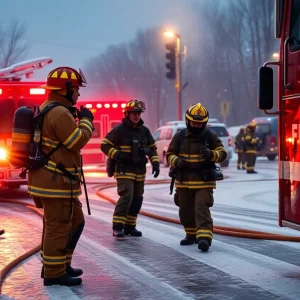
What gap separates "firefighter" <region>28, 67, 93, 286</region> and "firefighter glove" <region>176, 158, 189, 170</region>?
2.18 meters

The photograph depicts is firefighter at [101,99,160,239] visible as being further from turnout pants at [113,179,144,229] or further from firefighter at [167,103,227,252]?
firefighter at [167,103,227,252]

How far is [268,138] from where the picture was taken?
32250mm

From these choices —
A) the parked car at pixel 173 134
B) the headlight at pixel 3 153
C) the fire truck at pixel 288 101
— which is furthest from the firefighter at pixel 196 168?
the parked car at pixel 173 134

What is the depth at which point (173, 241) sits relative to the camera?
30.1 ft

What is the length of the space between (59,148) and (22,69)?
9.45 metres

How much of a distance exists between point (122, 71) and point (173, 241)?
247 ft

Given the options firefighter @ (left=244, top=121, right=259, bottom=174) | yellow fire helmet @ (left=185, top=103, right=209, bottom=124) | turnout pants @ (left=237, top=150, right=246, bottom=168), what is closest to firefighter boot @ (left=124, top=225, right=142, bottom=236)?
yellow fire helmet @ (left=185, top=103, right=209, bottom=124)

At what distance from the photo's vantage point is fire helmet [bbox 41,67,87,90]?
6590 mm

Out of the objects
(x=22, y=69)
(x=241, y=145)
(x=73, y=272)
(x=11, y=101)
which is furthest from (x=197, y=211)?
(x=241, y=145)

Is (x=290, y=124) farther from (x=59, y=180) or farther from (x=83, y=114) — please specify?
(x=59, y=180)

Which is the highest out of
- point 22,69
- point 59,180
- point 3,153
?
point 22,69

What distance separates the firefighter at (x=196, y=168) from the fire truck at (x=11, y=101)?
680 cm

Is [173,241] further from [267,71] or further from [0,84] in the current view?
[0,84]

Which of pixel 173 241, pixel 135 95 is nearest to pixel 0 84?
pixel 173 241
